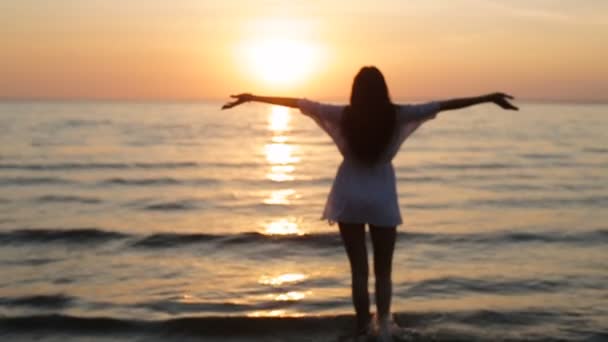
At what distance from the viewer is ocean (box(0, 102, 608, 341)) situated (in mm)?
7887

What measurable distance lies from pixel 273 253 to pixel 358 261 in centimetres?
556

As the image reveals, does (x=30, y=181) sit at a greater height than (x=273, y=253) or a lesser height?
greater

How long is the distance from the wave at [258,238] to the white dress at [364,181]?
6298mm

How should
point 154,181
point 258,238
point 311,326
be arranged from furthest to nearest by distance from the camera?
point 154,181 → point 258,238 → point 311,326

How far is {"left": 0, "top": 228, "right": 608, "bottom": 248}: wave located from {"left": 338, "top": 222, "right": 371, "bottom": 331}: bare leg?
228 inches

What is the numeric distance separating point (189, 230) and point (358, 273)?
776 cm

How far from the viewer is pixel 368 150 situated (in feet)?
19.7

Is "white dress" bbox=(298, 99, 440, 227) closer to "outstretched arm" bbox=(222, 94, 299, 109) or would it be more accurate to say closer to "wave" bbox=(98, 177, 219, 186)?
"outstretched arm" bbox=(222, 94, 299, 109)

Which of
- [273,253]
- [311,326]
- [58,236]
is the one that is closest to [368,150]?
[311,326]

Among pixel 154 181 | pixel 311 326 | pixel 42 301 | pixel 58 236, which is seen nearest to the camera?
pixel 311 326

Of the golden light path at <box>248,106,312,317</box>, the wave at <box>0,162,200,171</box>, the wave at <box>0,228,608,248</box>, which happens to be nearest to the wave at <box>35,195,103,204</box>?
the golden light path at <box>248,106,312,317</box>

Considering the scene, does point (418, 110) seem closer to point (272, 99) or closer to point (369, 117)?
point (369, 117)

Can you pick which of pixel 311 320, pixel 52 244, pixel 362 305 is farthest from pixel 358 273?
pixel 52 244

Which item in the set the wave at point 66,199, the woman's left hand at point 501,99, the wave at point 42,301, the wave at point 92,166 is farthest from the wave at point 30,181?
the woman's left hand at point 501,99
